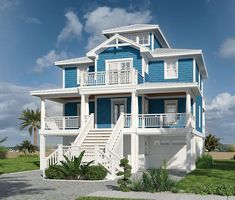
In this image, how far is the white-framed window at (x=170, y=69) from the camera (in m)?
29.6

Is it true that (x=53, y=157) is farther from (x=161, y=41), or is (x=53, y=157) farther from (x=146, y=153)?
(x=161, y=41)

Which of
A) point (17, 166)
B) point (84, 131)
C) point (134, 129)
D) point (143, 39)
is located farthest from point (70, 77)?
point (134, 129)

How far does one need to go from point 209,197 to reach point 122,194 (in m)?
3.12

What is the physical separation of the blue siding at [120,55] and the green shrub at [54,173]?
10.9 metres

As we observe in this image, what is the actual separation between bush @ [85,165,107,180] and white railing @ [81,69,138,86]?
25.3 ft

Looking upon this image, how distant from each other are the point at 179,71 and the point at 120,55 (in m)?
4.63

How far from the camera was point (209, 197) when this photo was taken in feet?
44.4

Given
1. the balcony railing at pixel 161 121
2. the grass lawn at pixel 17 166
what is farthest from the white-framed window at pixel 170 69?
the grass lawn at pixel 17 166

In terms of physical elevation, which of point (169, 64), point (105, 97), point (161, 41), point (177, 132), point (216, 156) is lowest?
point (216, 156)

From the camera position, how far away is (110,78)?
27.5 m

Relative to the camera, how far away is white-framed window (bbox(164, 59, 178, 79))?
2962 cm

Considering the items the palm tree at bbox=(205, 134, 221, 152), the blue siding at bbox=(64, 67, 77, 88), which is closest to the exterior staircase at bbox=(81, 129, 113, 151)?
the blue siding at bbox=(64, 67, 77, 88)

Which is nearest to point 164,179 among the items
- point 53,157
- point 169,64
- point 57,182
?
point 57,182

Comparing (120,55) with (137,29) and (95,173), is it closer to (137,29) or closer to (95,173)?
(137,29)
